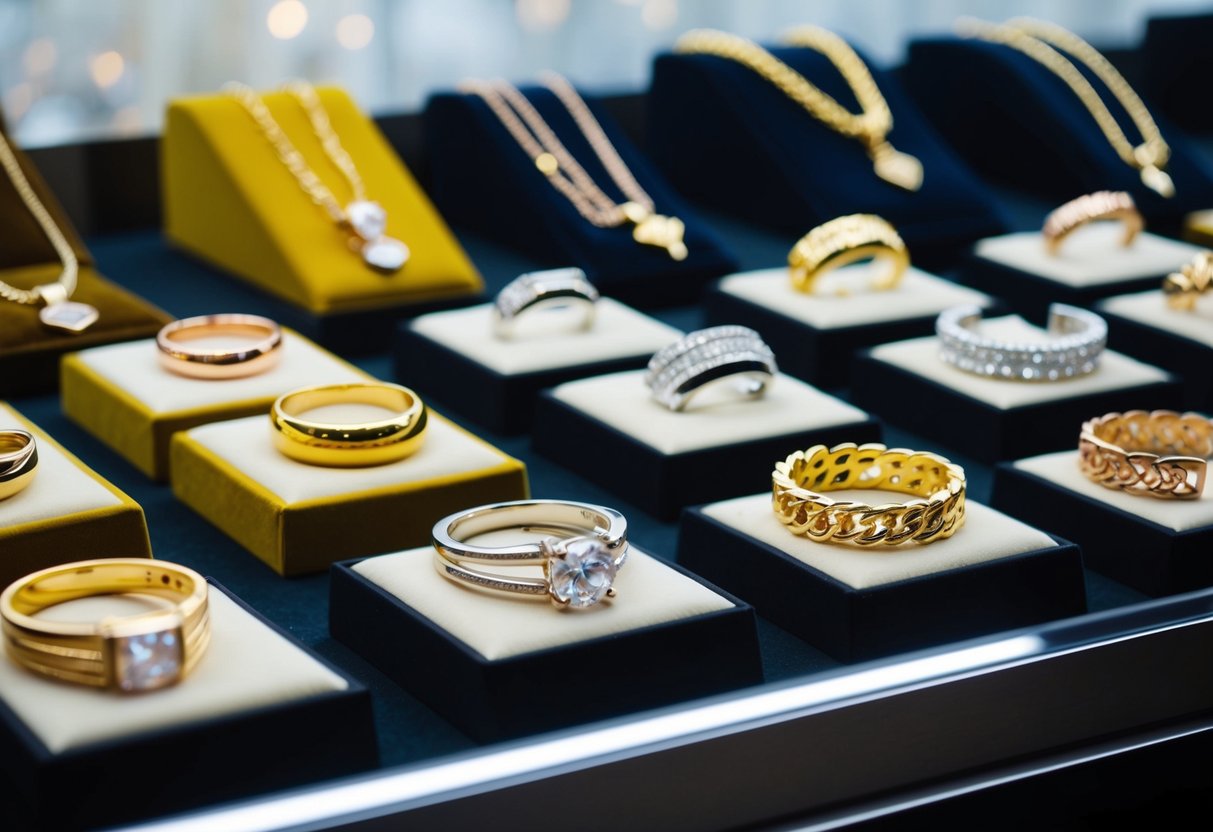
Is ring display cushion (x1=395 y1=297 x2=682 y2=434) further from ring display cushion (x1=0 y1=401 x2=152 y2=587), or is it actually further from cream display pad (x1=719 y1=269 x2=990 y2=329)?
ring display cushion (x1=0 y1=401 x2=152 y2=587)

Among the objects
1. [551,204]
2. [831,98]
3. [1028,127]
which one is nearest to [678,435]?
[551,204]

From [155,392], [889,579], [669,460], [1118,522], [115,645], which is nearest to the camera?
[115,645]

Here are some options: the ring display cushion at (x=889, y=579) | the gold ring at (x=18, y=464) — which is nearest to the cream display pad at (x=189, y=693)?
the gold ring at (x=18, y=464)

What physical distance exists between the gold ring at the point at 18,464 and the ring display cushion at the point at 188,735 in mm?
288

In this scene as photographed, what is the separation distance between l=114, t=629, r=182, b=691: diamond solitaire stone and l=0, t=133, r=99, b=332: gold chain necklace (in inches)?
39.8

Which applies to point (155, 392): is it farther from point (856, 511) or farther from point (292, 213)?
point (856, 511)

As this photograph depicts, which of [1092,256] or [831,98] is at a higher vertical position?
[831,98]

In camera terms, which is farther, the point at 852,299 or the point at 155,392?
the point at 852,299

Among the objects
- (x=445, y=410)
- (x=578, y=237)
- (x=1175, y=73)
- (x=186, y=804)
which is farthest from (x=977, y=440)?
(x=1175, y=73)

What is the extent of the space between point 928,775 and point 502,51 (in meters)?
2.56

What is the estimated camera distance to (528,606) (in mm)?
1313

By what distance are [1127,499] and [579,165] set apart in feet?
4.16

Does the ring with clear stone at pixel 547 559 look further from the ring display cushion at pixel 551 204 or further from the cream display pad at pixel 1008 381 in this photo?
the ring display cushion at pixel 551 204

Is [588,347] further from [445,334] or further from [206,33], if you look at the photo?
[206,33]
